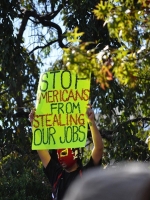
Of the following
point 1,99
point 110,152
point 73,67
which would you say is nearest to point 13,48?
point 1,99

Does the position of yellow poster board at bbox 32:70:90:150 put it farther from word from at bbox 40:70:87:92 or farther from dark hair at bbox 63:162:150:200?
dark hair at bbox 63:162:150:200

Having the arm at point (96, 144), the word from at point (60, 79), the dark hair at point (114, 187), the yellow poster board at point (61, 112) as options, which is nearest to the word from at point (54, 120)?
the yellow poster board at point (61, 112)

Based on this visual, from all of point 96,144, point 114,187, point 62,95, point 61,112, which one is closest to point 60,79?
point 62,95

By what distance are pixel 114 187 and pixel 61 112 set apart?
392 cm

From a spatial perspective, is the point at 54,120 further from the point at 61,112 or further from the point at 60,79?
the point at 60,79

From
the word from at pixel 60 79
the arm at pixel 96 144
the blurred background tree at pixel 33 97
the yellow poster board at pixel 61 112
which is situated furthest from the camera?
the blurred background tree at pixel 33 97

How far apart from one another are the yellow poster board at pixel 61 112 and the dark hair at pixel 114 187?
3696mm

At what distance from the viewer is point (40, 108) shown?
5.38 metres

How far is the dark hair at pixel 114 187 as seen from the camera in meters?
1.36

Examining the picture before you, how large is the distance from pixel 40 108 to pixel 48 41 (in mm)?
5169

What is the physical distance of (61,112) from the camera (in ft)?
17.3

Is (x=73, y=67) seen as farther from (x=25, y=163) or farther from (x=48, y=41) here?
(x=48, y=41)

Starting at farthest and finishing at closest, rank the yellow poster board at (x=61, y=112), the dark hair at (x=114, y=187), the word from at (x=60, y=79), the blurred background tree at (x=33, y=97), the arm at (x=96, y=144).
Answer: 1. the blurred background tree at (x=33, y=97)
2. the word from at (x=60, y=79)
3. the yellow poster board at (x=61, y=112)
4. the arm at (x=96, y=144)
5. the dark hair at (x=114, y=187)

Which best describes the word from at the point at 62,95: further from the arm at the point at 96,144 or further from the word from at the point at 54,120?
the arm at the point at 96,144
